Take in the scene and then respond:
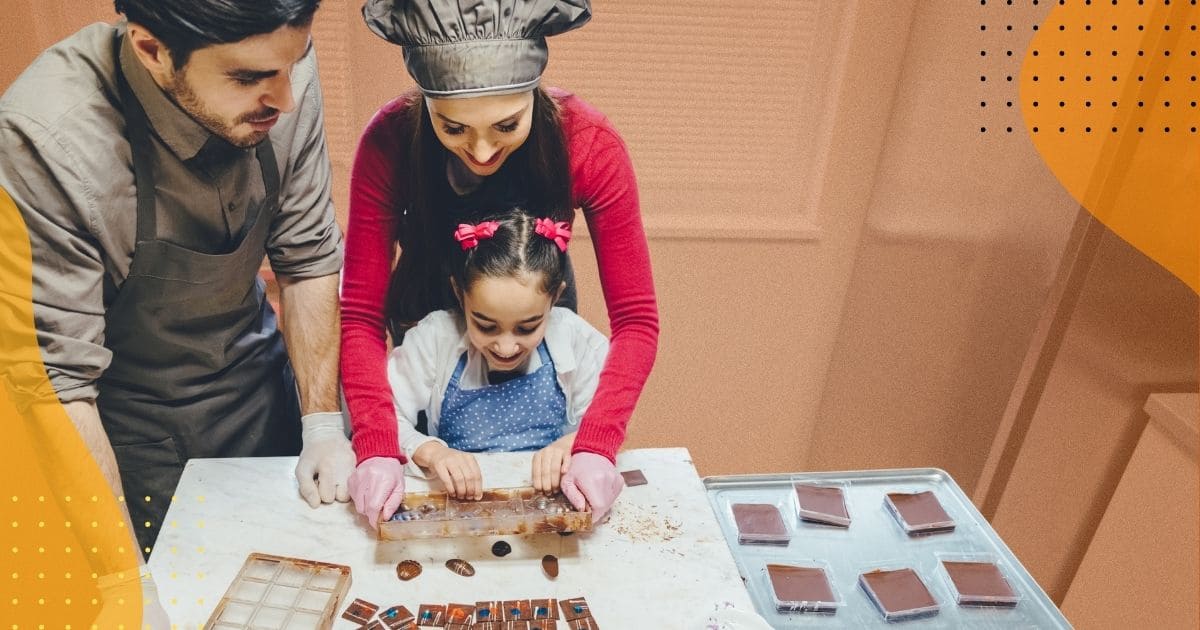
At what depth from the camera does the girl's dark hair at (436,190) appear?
1205 mm

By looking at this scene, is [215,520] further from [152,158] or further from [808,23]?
[808,23]

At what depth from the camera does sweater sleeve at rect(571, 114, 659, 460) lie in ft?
4.17

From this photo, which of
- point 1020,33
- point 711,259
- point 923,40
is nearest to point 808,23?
point 923,40

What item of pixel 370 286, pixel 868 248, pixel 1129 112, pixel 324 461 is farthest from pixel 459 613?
pixel 1129 112

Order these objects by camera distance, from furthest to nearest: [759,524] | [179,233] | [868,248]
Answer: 1. [868,248]
2. [759,524]
3. [179,233]

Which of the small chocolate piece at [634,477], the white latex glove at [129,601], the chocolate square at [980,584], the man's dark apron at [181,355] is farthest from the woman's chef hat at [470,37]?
the chocolate square at [980,584]

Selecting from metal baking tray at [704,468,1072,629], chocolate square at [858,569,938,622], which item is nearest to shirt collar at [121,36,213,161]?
metal baking tray at [704,468,1072,629]

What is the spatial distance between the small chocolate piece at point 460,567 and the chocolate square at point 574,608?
0.49 feet

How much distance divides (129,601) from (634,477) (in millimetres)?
781

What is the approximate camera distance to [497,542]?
126 centimetres

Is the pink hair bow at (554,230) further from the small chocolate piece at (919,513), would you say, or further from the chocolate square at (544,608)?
the small chocolate piece at (919,513)

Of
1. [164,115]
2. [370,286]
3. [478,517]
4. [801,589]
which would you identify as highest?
[164,115]

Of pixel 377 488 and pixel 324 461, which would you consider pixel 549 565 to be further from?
pixel 324 461

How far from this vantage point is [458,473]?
1252mm
